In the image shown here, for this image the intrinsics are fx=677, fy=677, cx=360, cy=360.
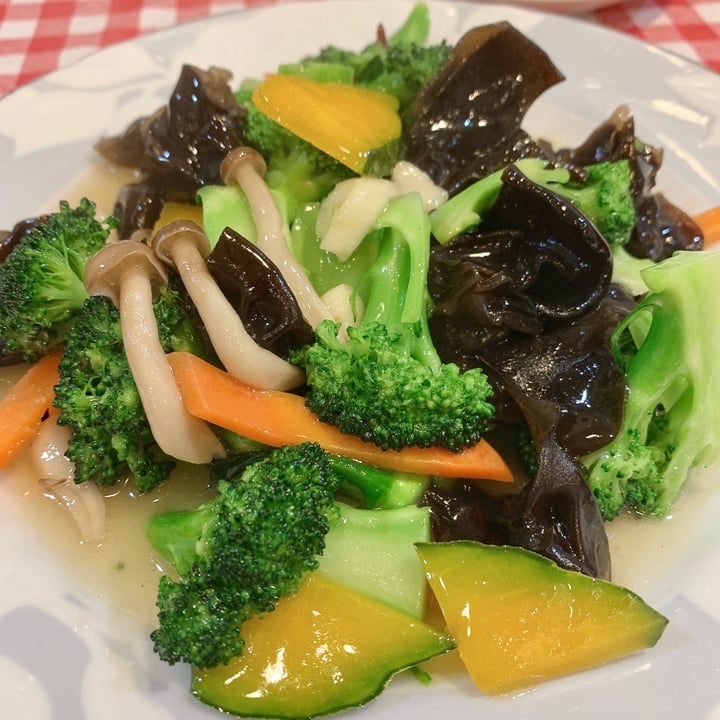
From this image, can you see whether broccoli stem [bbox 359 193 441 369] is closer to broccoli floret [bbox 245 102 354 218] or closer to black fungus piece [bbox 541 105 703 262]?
broccoli floret [bbox 245 102 354 218]

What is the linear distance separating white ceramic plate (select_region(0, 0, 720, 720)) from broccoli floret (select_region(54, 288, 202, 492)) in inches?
12.4

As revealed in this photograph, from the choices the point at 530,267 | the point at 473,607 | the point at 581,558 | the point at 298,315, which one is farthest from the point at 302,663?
the point at 530,267

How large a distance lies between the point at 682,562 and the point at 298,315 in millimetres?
1331

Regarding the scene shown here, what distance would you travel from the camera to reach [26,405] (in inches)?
85.5

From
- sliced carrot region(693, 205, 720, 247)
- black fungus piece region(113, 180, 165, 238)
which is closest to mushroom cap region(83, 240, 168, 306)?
black fungus piece region(113, 180, 165, 238)

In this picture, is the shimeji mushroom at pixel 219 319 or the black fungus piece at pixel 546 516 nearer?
the black fungus piece at pixel 546 516

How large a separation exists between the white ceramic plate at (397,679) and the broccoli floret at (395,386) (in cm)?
63

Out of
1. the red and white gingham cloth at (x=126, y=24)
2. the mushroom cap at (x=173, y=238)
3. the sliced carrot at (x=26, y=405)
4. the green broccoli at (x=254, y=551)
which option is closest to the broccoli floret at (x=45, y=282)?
the sliced carrot at (x=26, y=405)

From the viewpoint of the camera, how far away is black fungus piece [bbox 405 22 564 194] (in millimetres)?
2488

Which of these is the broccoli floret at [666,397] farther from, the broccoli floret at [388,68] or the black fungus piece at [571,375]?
the broccoli floret at [388,68]

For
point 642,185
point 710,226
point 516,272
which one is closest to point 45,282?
point 516,272

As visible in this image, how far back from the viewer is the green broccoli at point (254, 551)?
1567 mm

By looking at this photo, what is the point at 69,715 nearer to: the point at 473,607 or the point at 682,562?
the point at 473,607

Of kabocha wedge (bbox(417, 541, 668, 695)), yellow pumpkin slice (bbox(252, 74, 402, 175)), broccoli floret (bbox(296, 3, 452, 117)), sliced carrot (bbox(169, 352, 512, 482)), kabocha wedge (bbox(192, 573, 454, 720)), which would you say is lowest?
kabocha wedge (bbox(192, 573, 454, 720))
